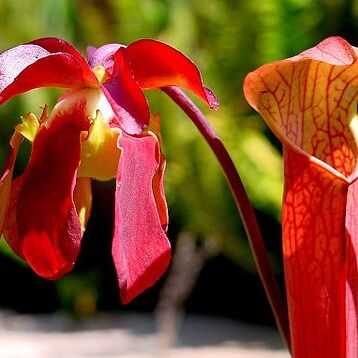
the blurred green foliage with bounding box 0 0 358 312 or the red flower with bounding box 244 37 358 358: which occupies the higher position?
the red flower with bounding box 244 37 358 358

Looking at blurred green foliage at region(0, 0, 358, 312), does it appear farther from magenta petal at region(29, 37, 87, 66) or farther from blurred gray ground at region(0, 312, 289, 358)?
magenta petal at region(29, 37, 87, 66)

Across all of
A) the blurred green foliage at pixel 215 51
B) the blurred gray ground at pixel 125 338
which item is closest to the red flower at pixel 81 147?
the blurred gray ground at pixel 125 338

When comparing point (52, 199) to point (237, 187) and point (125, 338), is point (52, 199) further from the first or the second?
point (125, 338)

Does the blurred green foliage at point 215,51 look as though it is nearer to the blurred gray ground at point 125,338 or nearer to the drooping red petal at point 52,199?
the blurred gray ground at point 125,338

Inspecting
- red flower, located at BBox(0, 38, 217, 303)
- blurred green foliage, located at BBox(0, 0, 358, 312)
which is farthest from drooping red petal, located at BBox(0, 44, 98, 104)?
blurred green foliage, located at BBox(0, 0, 358, 312)

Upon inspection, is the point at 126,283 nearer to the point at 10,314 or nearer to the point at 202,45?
the point at 202,45

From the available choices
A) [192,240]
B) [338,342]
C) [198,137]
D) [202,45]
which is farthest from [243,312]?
[338,342]

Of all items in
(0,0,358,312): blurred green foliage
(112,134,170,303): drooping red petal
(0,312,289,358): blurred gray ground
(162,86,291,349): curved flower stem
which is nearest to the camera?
(112,134,170,303): drooping red petal
